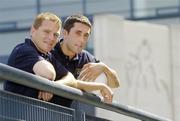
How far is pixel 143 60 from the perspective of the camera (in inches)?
1148

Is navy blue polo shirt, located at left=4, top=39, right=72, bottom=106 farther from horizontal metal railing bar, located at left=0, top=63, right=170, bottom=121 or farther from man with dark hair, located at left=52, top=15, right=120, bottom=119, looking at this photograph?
man with dark hair, located at left=52, top=15, right=120, bottom=119

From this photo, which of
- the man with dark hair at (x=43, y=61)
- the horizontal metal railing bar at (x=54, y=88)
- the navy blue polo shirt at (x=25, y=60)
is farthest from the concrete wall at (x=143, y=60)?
the navy blue polo shirt at (x=25, y=60)

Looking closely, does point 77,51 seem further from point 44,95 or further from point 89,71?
point 44,95

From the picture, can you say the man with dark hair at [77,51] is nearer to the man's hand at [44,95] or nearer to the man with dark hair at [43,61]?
the man with dark hair at [43,61]

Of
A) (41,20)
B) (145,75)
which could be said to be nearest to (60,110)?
(41,20)

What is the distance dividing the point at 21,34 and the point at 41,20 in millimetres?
25014

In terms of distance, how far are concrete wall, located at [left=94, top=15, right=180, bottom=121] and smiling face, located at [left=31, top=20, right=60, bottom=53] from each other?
2095 centimetres

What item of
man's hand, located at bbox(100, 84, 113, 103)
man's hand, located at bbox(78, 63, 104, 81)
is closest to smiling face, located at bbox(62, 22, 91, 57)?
man's hand, located at bbox(78, 63, 104, 81)

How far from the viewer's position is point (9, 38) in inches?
1262

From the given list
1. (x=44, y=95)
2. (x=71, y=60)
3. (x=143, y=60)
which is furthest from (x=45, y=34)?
(x=143, y=60)

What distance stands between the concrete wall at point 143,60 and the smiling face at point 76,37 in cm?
2054

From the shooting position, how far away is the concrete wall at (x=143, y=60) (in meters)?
28.3

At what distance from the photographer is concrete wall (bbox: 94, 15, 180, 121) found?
92.8ft

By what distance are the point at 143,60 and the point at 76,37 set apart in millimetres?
21983
